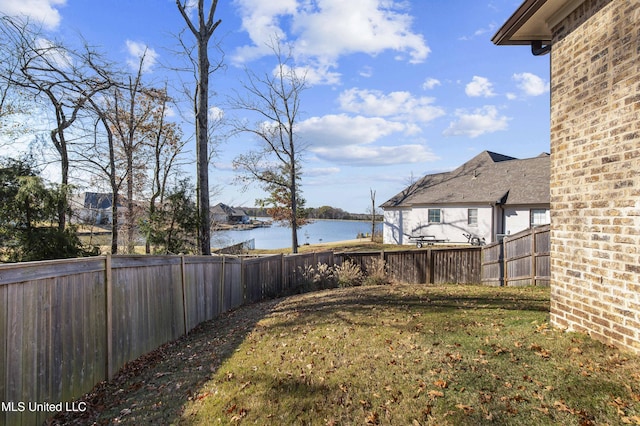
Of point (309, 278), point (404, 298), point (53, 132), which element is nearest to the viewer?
point (404, 298)

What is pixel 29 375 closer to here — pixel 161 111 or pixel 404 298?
pixel 404 298

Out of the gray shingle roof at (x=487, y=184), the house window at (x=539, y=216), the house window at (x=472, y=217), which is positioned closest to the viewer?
the house window at (x=539, y=216)

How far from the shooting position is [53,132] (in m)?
9.86

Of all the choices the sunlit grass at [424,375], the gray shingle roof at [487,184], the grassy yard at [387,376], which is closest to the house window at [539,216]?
the gray shingle roof at [487,184]

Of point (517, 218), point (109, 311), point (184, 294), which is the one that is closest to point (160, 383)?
point (109, 311)

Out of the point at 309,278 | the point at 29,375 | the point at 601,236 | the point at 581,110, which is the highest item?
the point at 581,110

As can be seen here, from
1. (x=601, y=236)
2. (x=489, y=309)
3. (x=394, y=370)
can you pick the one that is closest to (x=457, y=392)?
(x=394, y=370)

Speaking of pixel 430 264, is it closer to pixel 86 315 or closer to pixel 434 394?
pixel 434 394

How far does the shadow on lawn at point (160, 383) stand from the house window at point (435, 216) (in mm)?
21017

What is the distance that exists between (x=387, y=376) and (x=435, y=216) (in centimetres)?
2289

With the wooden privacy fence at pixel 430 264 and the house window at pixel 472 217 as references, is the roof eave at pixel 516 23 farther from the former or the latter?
the house window at pixel 472 217

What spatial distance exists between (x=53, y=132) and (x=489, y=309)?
38.2ft

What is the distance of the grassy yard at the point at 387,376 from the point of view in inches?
130

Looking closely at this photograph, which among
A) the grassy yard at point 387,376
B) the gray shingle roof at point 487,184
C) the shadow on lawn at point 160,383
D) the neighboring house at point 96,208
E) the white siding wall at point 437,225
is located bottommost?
the shadow on lawn at point 160,383
